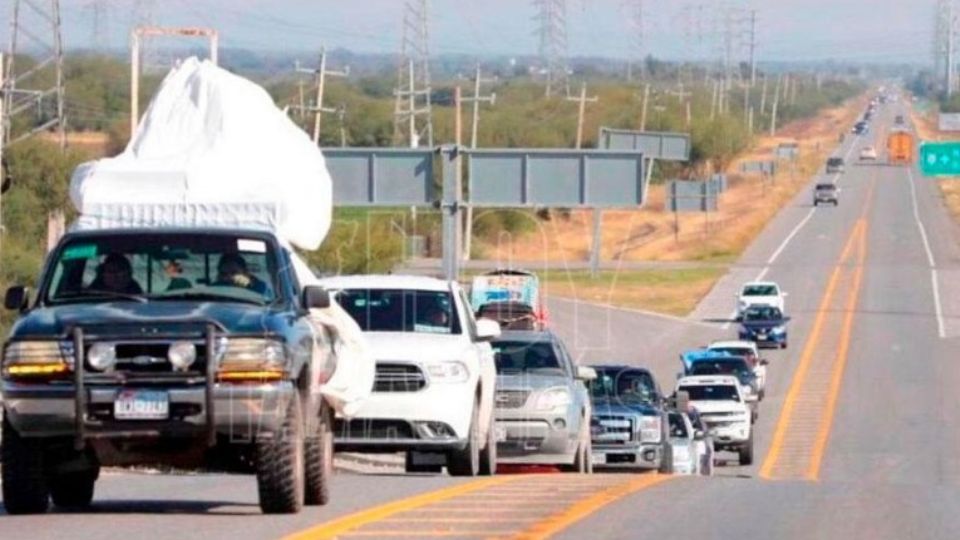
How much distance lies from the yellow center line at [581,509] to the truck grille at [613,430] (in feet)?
33.3

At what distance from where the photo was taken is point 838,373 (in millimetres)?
59281

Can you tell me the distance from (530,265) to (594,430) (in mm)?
66155

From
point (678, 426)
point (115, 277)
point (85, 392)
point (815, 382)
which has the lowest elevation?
point (815, 382)

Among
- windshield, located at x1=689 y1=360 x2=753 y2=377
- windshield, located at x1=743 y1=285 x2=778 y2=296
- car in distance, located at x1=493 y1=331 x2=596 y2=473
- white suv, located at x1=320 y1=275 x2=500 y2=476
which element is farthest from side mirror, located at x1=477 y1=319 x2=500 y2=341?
windshield, located at x1=743 y1=285 x2=778 y2=296

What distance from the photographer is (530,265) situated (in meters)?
96.1

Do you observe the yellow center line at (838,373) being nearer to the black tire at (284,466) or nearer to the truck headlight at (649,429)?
the truck headlight at (649,429)

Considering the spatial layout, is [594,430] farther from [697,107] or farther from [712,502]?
[697,107]

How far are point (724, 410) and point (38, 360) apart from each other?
3021 cm

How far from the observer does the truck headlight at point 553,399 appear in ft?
78.9

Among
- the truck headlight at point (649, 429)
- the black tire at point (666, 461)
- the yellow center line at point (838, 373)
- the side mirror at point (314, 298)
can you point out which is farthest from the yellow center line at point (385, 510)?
the yellow center line at point (838, 373)

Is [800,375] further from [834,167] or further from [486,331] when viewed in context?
[834,167]

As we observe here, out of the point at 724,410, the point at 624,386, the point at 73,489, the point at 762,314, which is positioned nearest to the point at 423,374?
the point at 73,489

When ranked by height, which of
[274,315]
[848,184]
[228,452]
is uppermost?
[274,315]

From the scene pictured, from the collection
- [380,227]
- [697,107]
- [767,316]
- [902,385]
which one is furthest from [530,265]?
[697,107]
